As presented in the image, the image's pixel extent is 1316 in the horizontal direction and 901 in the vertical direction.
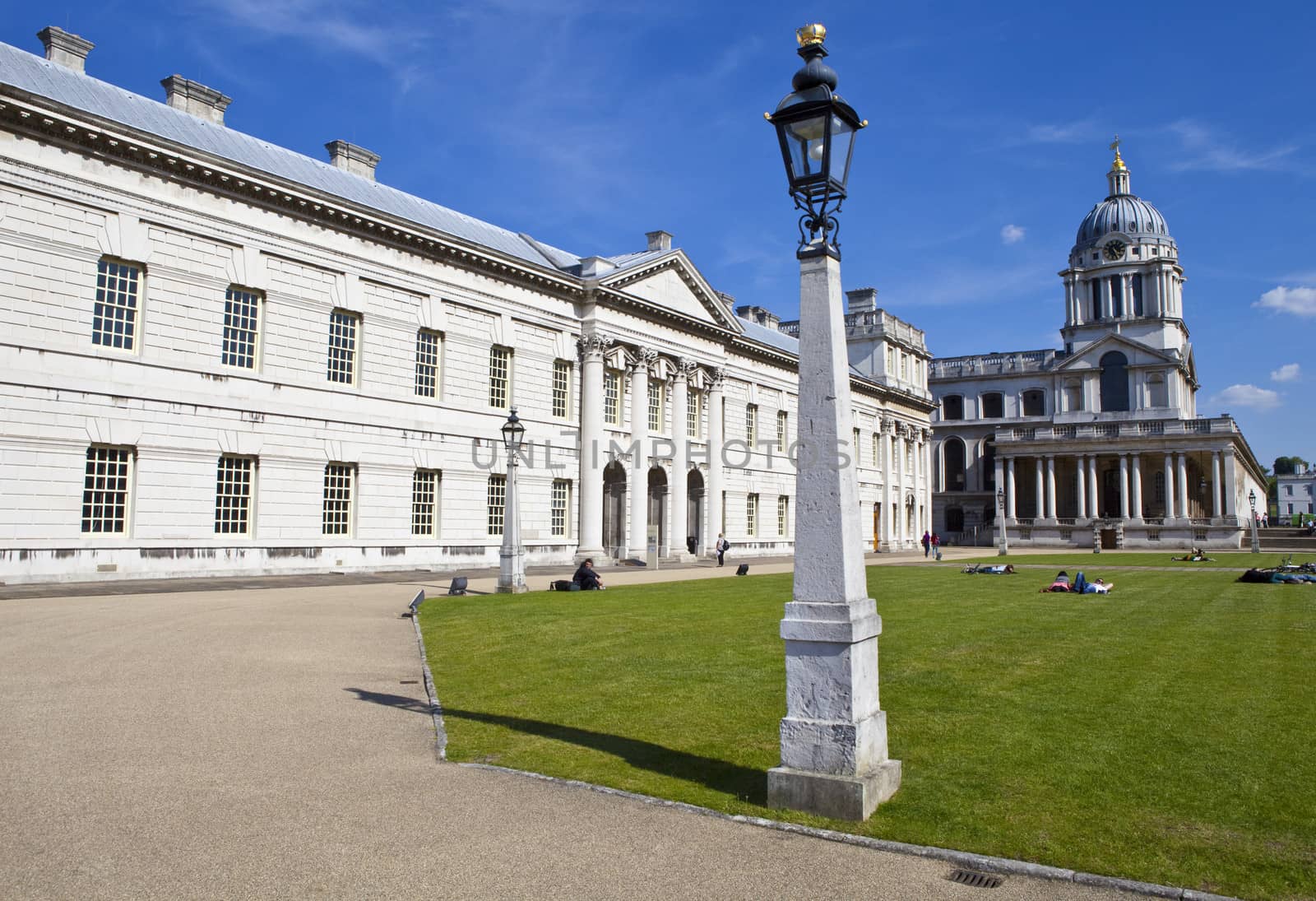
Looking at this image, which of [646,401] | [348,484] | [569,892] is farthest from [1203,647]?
[646,401]

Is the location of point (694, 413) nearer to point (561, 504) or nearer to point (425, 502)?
point (561, 504)

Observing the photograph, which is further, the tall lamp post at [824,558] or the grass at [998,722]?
the tall lamp post at [824,558]

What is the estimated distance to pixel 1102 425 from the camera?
260 feet

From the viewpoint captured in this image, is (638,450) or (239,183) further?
(638,450)

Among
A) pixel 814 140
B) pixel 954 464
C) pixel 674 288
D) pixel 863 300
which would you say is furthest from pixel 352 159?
pixel 954 464

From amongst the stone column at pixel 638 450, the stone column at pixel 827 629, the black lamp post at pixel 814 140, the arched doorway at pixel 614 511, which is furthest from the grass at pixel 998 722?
the arched doorway at pixel 614 511

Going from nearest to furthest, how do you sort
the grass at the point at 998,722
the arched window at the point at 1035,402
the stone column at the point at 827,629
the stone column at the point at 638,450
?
the grass at the point at 998,722, the stone column at the point at 827,629, the stone column at the point at 638,450, the arched window at the point at 1035,402

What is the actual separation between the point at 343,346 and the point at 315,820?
2571cm

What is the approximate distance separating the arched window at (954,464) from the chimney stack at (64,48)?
80368 mm

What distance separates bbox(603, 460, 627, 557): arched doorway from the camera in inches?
1581

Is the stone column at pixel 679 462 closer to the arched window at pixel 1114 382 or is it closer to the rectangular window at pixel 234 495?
the rectangular window at pixel 234 495

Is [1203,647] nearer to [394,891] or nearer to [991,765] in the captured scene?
[991,765]

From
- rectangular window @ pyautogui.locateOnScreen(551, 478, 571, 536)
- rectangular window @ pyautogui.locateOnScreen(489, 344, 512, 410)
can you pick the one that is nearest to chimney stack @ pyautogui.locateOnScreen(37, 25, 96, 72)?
rectangular window @ pyautogui.locateOnScreen(489, 344, 512, 410)

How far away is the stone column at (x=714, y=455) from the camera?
4547 cm
